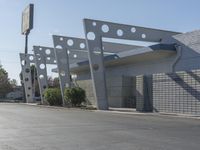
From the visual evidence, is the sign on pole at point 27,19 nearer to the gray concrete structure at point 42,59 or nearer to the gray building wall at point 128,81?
the gray concrete structure at point 42,59

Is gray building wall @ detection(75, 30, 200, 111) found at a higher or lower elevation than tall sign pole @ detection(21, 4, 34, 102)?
lower

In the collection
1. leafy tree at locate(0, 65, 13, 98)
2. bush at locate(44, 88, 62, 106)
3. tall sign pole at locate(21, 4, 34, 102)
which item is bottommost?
bush at locate(44, 88, 62, 106)

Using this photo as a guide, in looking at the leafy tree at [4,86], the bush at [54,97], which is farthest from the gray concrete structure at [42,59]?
the leafy tree at [4,86]

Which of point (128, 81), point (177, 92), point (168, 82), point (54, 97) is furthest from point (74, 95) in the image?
point (177, 92)

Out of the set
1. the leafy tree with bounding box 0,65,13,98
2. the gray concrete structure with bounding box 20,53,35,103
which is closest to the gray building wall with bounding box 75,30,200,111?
the gray concrete structure with bounding box 20,53,35,103

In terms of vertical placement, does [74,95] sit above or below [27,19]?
below

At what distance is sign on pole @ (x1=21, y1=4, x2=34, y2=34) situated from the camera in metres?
74.3

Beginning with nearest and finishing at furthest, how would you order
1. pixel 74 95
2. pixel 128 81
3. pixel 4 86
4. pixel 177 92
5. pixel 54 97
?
pixel 177 92 → pixel 74 95 → pixel 128 81 → pixel 54 97 → pixel 4 86

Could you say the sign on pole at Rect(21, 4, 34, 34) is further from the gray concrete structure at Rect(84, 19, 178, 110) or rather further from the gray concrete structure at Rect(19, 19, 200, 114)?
the gray concrete structure at Rect(84, 19, 178, 110)

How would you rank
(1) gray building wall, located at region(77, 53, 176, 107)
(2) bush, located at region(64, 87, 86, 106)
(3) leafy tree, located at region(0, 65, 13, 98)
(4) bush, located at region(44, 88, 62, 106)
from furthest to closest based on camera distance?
(3) leafy tree, located at region(0, 65, 13, 98) < (4) bush, located at region(44, 88, 62, 106) < (2) bush, located at region(64, 87, 86, 106) < (1) gray building wall, located at region(77, 53, 176, 107)

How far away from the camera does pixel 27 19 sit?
75.7 m

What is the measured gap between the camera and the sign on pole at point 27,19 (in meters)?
74.3

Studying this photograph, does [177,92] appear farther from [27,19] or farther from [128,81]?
[27,19]

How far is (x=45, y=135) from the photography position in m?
14.5
